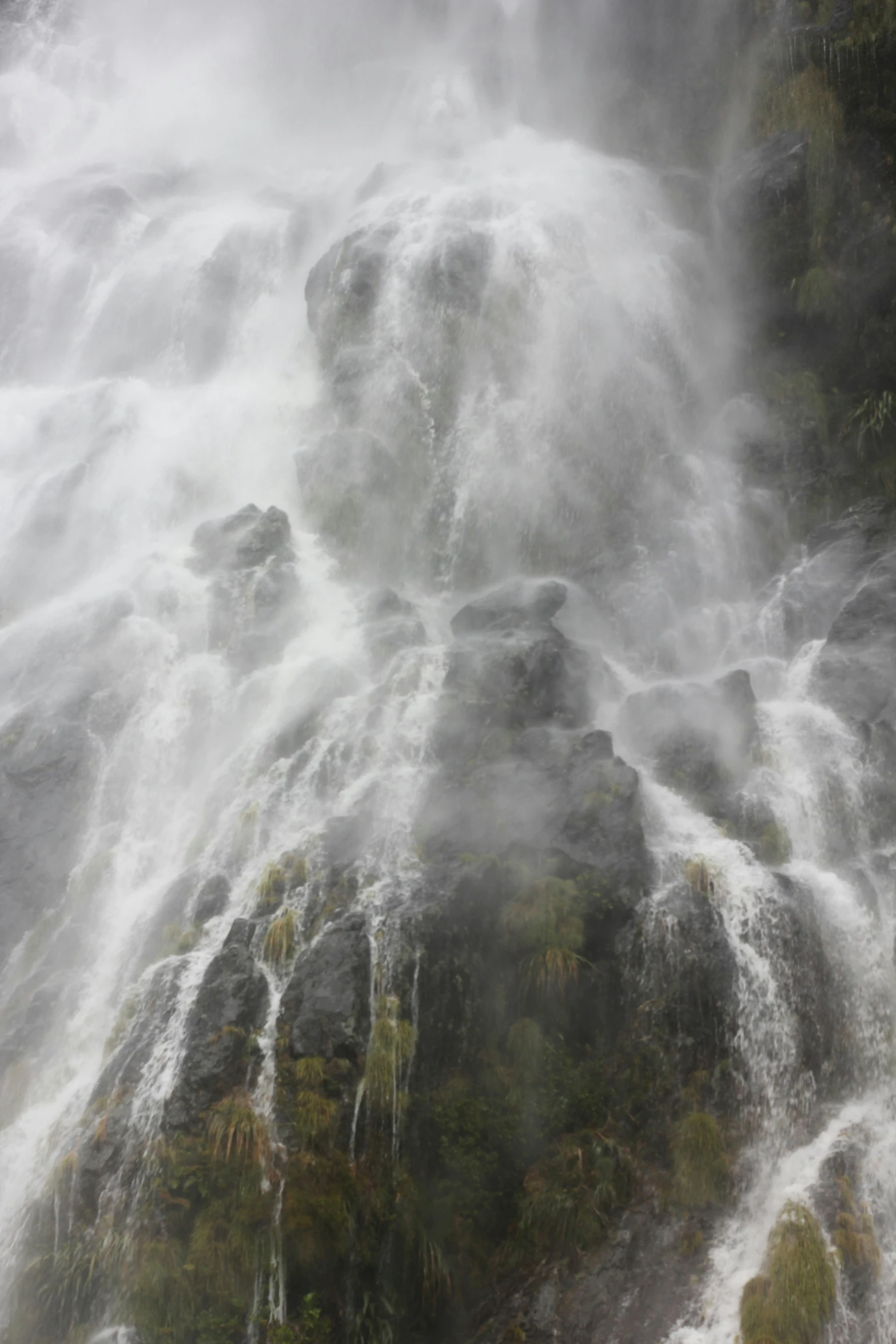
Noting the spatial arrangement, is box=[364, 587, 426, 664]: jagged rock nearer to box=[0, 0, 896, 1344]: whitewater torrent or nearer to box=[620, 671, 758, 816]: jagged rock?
box=[0, 0, 896, 1344]: whitewater torrent

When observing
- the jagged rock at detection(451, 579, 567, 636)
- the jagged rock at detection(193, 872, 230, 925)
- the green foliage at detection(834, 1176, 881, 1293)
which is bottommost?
the green foliage at detection(834, 1176, 881, 1293)

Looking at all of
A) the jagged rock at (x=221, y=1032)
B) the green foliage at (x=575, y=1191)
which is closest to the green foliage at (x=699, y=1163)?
the green foliage at (x=575, y=1191)

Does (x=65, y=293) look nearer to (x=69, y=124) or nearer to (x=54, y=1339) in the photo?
(x=69, y=124)

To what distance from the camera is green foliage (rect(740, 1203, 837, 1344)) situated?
756cm

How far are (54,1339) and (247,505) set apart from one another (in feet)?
51.3

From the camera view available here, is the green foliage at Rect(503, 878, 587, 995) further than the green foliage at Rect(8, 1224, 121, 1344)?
Yes

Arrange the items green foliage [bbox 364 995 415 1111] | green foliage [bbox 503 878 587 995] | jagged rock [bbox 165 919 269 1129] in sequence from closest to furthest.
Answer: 1. jagged rock [bbox 165 919 269 1129]
2. green foliage [bbox 364 995 415 1111]
3. green foliage [bbox 503 878 587 995]

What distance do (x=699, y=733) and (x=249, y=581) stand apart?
33.0ft

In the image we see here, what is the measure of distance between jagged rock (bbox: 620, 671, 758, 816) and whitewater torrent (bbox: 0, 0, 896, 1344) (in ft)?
1.56

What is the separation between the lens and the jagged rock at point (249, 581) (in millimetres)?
17594

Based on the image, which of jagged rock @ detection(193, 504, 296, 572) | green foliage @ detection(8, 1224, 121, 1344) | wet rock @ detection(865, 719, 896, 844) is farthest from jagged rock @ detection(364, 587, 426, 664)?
green foliage @ detection(8, 1224, 121, 1344)

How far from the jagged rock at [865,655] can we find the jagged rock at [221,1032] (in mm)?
9830

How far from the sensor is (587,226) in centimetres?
2434

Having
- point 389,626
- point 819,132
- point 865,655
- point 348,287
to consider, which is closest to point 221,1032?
point 389,626
